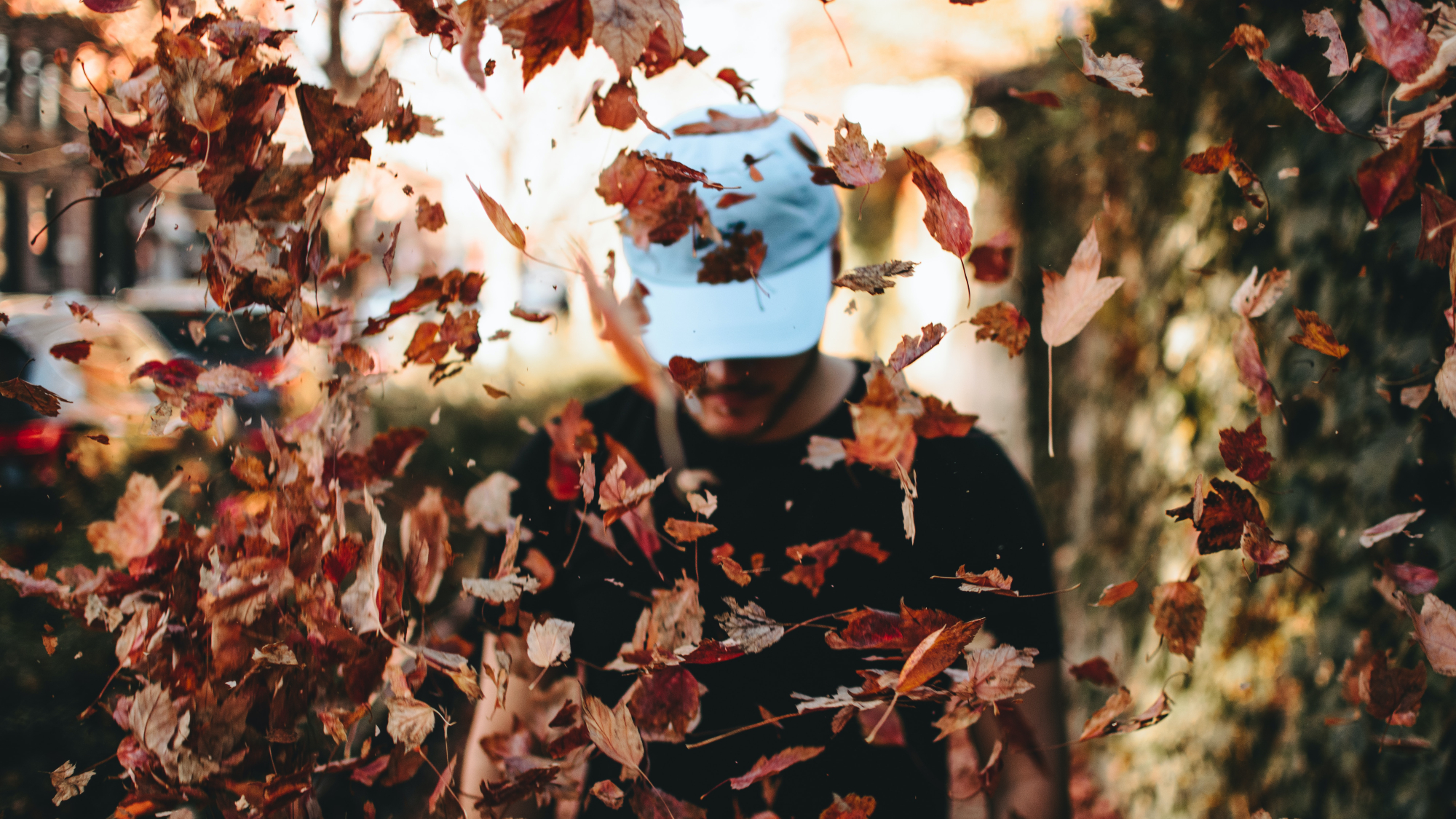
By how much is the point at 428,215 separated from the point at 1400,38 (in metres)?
1.08

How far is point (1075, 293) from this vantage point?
802mm

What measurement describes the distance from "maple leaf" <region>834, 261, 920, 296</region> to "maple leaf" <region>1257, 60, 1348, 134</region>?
452 mm

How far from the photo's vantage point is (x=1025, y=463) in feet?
12.3

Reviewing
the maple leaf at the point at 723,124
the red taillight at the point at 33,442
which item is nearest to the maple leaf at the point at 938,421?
the maple leaf at the point at 723,124

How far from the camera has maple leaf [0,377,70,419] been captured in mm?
815

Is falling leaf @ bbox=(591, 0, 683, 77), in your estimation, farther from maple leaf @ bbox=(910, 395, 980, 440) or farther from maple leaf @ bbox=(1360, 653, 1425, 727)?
maple leaf @ bbox=(1360, 653, 1425, 727)

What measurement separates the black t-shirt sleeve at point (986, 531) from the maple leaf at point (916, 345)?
9.0 inches

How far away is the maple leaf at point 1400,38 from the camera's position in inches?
29.3

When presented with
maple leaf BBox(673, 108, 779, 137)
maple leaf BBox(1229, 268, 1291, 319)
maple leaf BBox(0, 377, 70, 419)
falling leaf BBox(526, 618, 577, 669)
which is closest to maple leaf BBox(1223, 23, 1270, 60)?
maple leaf BBox(1229, 268, 1291, 319)

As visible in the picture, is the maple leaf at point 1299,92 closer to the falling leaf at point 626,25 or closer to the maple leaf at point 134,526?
the falling leaf at point 626,25

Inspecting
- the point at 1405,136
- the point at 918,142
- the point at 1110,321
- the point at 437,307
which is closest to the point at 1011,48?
the point at 918,142

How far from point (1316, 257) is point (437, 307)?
5.60 feet

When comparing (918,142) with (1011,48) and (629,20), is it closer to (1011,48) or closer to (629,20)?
(1011,48)

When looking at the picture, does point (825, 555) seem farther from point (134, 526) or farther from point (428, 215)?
point (134, 526)
